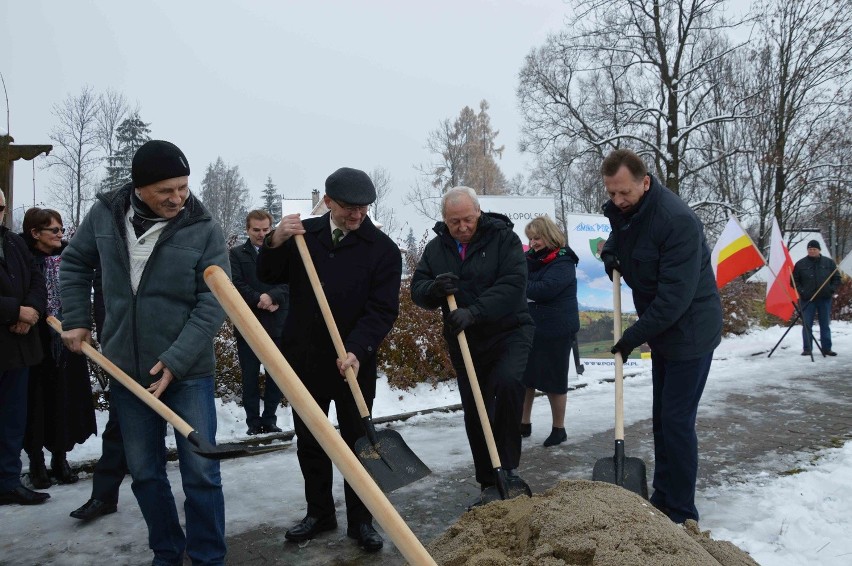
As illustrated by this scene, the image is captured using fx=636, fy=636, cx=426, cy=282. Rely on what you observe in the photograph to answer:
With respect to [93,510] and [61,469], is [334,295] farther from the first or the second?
[61,469]

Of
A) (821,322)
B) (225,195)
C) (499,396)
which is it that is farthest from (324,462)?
(225,195)

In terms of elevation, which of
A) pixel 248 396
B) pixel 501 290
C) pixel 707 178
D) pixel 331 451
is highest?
pixel 707 178

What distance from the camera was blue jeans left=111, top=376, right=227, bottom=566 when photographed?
3.05 meters

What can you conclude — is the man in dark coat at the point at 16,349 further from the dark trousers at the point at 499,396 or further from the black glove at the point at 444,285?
the dark trousers at the point at 499,396

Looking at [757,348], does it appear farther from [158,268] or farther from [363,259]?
[158,268]

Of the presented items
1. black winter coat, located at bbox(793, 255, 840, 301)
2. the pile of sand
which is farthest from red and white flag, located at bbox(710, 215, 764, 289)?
the pile of sand

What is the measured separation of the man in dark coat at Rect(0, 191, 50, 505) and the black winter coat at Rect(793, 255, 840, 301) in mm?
12199

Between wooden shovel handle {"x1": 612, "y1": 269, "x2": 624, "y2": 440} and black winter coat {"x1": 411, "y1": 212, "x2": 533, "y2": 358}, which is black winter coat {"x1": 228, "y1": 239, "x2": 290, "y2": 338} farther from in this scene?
wooden shovel handle {"x1": 612, "y1": 269, "x2": 624, "y2": 440}

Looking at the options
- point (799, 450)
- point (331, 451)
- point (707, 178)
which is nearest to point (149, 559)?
point (331, 451)

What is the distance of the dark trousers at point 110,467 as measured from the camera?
162 inches

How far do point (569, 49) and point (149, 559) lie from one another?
2204 cm

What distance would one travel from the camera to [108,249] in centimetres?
305

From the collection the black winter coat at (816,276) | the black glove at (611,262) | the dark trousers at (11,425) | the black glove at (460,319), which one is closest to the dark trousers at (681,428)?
the black glove at (611,262)

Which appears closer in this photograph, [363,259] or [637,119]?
[363,259]
